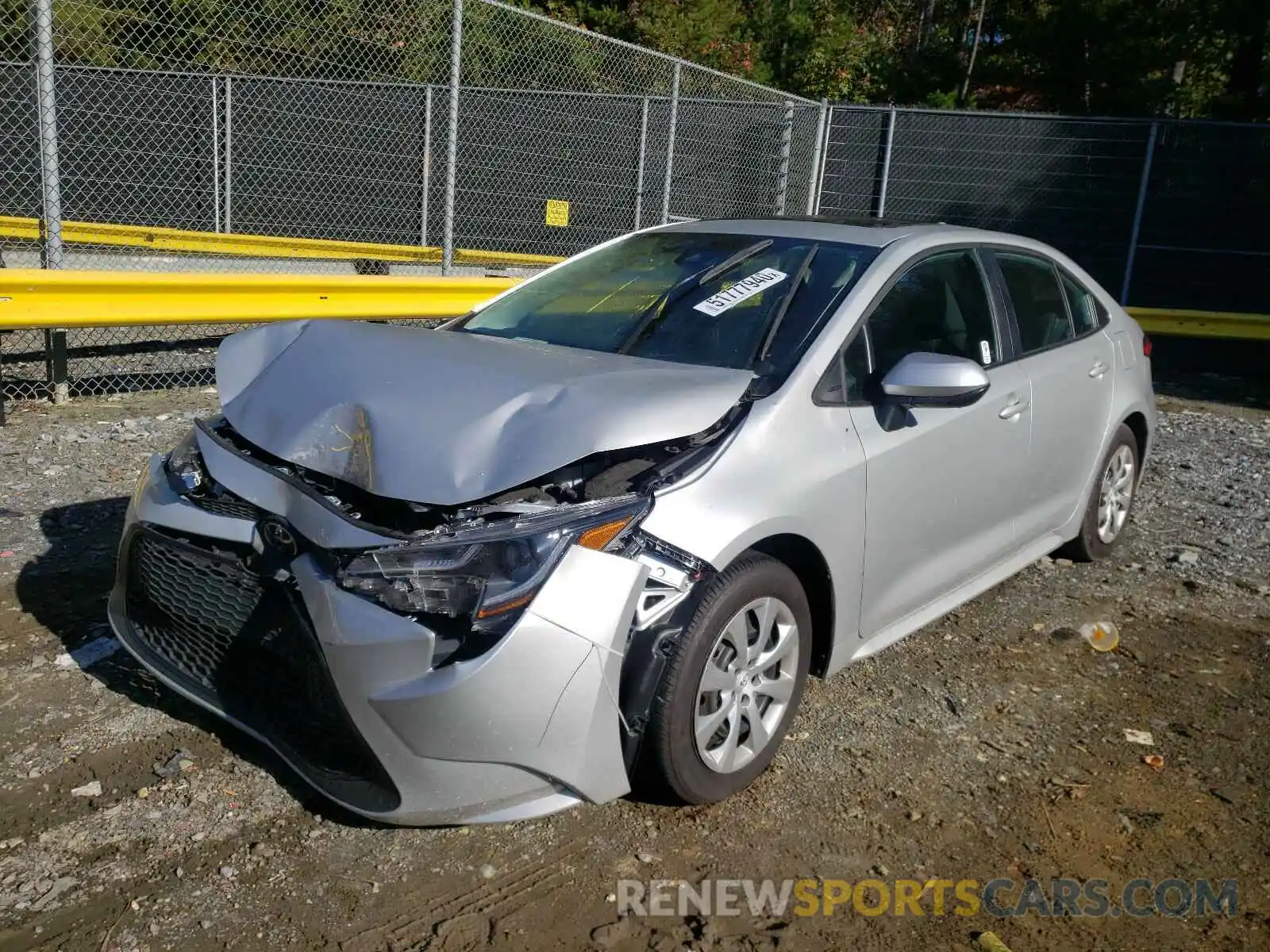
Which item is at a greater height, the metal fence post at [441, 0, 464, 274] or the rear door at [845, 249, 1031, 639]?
the metal fence post at [441, 0, 464, 274]

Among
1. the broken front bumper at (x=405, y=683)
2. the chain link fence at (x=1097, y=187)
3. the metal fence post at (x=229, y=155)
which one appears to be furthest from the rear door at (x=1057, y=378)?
the metal fence post at (x=229, y=155)

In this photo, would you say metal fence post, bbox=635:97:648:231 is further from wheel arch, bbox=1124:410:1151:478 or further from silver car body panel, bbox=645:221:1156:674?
silver car body panel, bbox=645:221:1156:674

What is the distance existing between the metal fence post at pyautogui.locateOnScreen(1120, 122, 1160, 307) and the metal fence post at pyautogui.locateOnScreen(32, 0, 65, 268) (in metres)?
9.79

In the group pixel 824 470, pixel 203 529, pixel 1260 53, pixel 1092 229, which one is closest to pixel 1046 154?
pixel 1092 229

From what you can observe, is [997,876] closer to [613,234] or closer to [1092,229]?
[613,234]

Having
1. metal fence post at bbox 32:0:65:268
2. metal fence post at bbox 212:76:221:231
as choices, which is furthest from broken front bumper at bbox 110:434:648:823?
metal fence post at bbox 212:76:221:231

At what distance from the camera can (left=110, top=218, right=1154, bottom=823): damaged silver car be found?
2.85 meters

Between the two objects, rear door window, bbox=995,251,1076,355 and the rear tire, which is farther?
the rear tire

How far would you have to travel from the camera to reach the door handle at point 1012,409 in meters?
4.38

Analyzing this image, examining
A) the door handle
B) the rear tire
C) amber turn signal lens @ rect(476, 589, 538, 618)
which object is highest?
the door handle

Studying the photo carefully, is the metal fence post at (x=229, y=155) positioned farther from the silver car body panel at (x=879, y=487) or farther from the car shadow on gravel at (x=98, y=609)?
the silver car body panel at (x=879, y=487)

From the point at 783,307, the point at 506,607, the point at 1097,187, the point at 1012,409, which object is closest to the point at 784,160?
the point at 1097,187

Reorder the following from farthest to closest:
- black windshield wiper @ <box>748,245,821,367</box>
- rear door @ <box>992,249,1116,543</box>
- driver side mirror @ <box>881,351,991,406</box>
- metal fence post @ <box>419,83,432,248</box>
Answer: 1. metal fence post @ <box>419,83,432,248</box>
2. rear door @ <box>992,249,1116,543</box>
3. black windshield wiper @ <box>748,245,821,367</box>
4. driver side mirror @ <box>881,351,991,406</box>

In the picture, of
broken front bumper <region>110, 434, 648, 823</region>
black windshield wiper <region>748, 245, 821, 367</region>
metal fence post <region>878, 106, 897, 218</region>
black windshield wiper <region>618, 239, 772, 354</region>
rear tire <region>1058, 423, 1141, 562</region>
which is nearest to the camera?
broken front bumper <region>110, 434, 648, 823</region>
